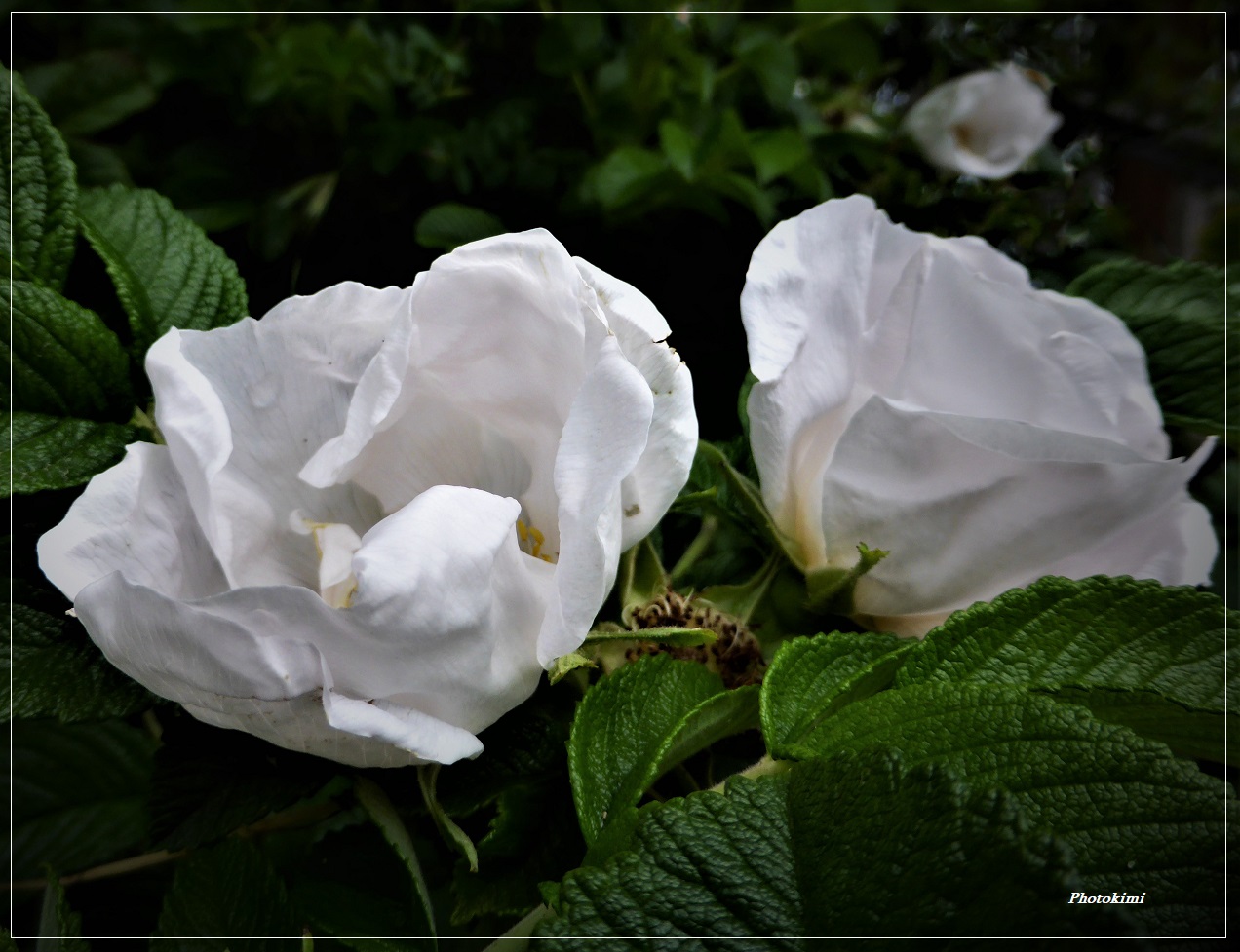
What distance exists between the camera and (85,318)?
1.08 ft

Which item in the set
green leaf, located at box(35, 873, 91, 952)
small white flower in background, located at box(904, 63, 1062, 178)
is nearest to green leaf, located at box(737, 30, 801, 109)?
small white flower in background, located at box(904, 63, 1062, 178)

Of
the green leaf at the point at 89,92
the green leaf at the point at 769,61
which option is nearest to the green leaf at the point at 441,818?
the green leaf at the point at 769,61

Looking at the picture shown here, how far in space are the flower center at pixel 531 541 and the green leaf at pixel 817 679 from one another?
8 centimetres

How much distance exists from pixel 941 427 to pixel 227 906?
27cm

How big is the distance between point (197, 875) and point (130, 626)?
126mm

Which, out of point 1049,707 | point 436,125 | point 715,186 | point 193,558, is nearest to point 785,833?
point 1049,707

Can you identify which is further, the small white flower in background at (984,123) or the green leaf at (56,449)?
the small white flower in background at (984,123)

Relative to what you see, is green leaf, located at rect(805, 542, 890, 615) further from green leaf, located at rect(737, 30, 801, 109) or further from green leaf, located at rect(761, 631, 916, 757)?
green leaf, located at rect(737, 30, 801, 109)

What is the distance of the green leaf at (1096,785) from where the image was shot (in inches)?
8.8

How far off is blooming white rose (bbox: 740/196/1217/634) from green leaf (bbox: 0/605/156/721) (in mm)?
215

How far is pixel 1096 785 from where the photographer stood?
9.3 inches

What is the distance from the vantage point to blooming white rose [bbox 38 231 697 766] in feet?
0.76

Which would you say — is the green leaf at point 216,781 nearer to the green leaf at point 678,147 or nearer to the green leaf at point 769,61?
the green leaf at point 678,147

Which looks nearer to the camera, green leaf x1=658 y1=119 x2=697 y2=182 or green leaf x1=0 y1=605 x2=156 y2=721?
green leaf x1=0 y1=605 x2=156 y2=721
